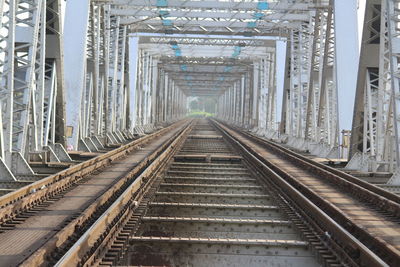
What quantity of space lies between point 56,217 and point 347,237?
426cm

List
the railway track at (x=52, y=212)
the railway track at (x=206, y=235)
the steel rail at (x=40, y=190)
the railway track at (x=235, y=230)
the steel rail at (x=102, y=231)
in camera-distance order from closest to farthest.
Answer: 1. the steel rail at (x=102, y=231)
2. the railway track at (x=52, y=212)
3. the railway track at (x=235, y=230)
4. the railway track at (x=206, y=235)
5. the steel rail at (x=40, y=190)

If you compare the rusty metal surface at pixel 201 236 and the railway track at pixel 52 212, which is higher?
the railway track at pixel 52 212

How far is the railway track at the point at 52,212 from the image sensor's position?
223 inches

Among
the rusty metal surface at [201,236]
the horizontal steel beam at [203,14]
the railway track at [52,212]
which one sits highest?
the horizontal steel beam at [203,14]

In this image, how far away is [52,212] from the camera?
7.90 metres

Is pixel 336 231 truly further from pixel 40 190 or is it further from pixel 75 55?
pixel 75 55

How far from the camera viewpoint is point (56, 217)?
756 centimetres

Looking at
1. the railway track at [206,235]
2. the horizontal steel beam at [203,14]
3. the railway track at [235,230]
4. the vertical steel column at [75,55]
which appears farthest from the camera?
the horizontal steel beam at [203,14]

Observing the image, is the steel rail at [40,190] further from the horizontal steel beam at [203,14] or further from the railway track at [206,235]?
the horizontal steel beam at [203,14]

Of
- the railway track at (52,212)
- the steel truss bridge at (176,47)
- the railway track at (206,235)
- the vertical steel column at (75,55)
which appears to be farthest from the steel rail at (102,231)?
the vertical steel column at (75,55)

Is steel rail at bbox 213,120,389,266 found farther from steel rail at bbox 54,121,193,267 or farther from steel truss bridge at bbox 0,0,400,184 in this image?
steel truss bridge at bbox 0,0,400,184

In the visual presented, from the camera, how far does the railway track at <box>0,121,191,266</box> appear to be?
18.5 feet

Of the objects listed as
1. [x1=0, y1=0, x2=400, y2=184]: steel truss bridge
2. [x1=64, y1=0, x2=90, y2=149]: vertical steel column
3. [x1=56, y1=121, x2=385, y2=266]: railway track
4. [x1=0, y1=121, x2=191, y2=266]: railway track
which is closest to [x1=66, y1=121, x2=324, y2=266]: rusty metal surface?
[x1=56, y1=121, x2=385, y2=266]: railway track

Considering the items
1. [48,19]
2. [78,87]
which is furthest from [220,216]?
[78,87]
